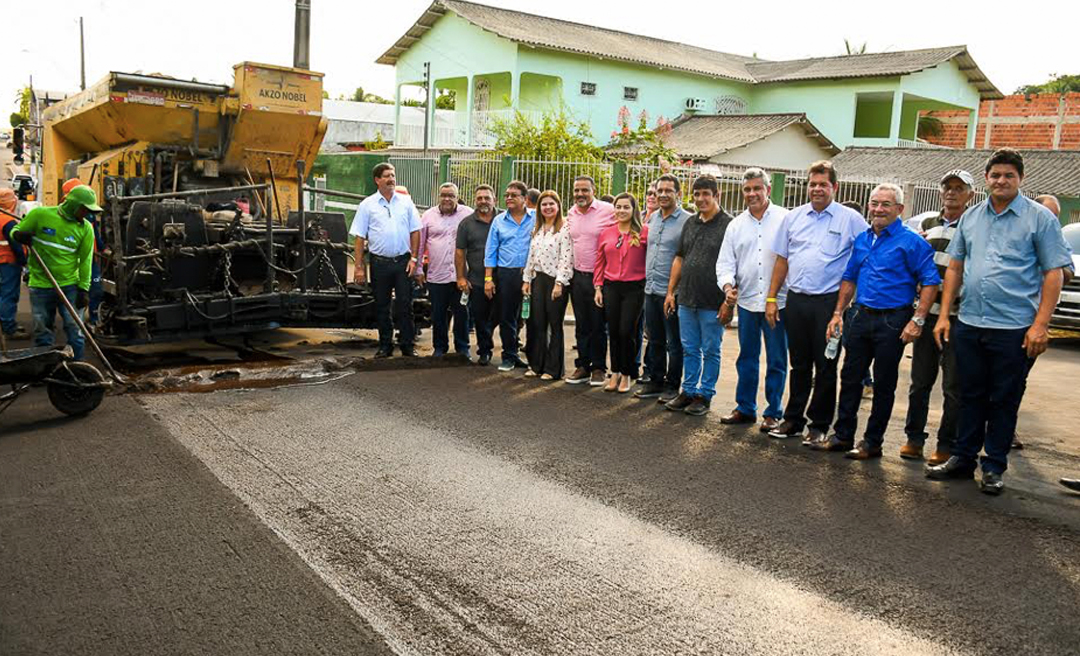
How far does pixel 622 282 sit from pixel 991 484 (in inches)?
144

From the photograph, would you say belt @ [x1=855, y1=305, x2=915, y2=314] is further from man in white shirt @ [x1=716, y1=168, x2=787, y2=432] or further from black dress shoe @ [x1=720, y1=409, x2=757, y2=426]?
black dress shoe @ [x1=720, y1=409, x2=757, y2=426]

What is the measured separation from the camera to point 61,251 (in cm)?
838

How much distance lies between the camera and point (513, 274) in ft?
31.5

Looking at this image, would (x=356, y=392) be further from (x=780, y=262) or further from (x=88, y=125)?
(x=88, y=125)

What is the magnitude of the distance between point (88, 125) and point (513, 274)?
6.17 metres

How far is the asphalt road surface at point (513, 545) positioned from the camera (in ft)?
12.5

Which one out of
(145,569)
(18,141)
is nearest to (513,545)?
(145,569)

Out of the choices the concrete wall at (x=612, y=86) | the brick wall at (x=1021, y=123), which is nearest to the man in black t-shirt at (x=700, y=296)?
the concrete wall at (x=612, y=86)

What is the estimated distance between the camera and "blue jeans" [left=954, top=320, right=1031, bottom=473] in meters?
5.75

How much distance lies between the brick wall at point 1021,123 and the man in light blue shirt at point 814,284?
112 feet

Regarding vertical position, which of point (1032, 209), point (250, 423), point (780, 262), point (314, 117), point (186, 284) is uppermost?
point (314, 117)

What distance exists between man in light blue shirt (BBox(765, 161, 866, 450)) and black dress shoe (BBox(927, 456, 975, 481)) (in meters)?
0.88

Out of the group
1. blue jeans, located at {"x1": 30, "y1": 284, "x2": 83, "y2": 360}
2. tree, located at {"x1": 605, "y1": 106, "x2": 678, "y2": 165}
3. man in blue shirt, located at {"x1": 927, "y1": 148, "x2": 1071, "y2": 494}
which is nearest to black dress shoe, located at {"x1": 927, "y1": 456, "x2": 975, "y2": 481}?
man in blue shirt, located at {"x1": 927, "y1": 148, "x2": 1071, "y2": 494}

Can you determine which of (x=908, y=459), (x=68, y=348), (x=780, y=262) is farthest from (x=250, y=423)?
(x=908, y=459)
